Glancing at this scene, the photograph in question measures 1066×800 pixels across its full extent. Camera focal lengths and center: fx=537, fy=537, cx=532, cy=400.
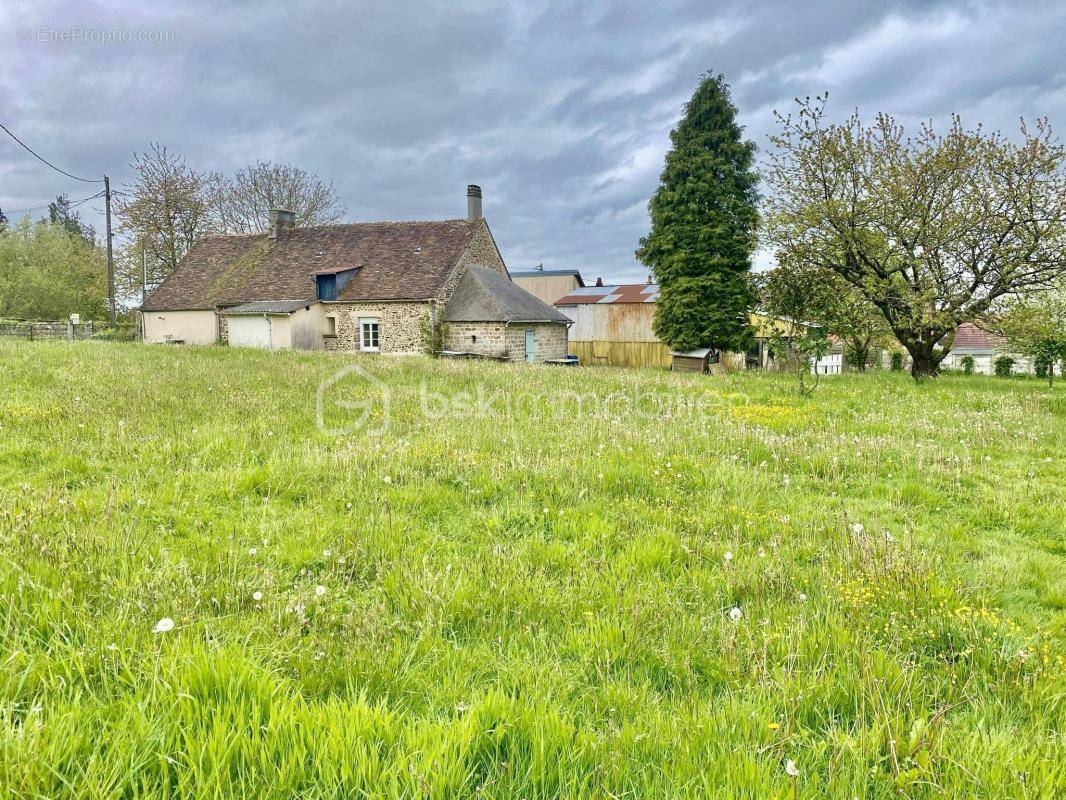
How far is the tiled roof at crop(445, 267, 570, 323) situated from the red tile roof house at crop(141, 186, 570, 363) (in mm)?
71

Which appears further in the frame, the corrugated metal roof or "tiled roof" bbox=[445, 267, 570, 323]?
the corrugated metal roof

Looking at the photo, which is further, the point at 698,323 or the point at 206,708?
the point at 698,323

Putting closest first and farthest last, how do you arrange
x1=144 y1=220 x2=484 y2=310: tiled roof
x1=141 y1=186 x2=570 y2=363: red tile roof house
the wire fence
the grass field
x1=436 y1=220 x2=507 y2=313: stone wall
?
the grass field → x1=141 y1=186 x2=570 y2=363: red tile roof house → x1=436 y1=220 x2=507 y2=313: stone wall → x1=144 y1=220 x2=484 y2=310: tiled roof → the wire fence

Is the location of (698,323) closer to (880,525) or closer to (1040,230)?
(1040,230)

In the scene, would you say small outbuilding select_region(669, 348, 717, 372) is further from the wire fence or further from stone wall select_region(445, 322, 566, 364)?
the wire fence

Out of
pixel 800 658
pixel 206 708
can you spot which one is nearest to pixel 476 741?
pixel 206 708

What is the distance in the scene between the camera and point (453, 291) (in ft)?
104

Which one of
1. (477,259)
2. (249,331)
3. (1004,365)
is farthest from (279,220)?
(1004,365)

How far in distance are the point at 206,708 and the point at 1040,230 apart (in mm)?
24042

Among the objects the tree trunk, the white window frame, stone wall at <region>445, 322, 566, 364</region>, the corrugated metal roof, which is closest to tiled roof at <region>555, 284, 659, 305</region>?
stone wall at <region>445, 322, 566, 364</region>

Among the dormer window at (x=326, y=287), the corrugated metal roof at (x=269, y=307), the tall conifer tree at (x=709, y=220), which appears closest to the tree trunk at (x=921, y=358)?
the tall conifer tree at (x=709, y=220)

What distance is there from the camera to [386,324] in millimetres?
31062

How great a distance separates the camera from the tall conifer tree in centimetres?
2828

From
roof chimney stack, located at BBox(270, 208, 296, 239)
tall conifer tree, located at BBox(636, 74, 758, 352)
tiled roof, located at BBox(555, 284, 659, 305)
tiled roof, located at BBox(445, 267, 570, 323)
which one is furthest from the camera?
tiled roof, located at BBox(555, 284, 659, 305)
